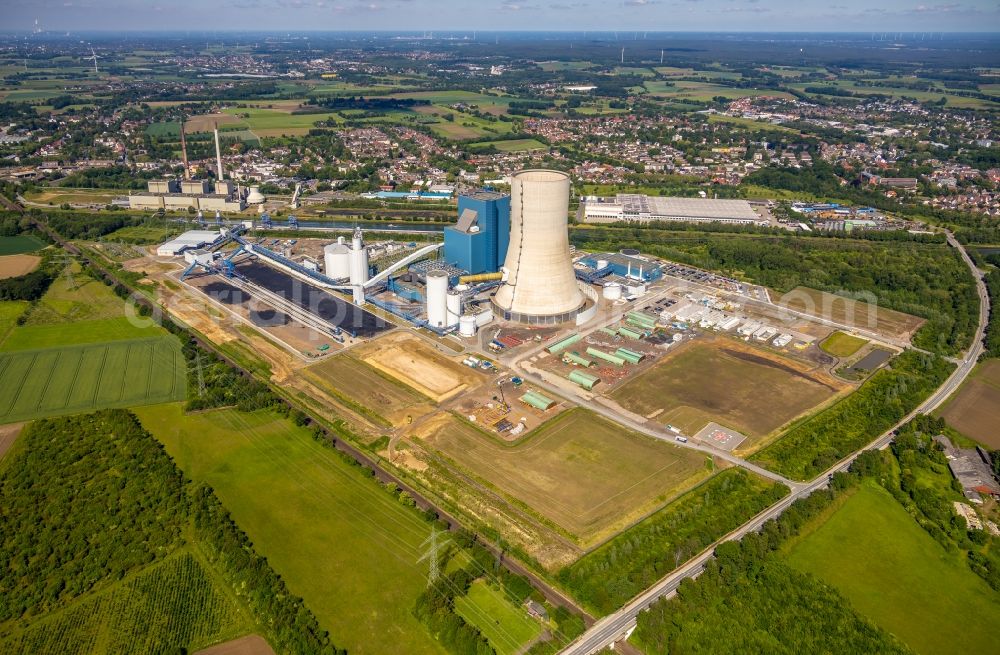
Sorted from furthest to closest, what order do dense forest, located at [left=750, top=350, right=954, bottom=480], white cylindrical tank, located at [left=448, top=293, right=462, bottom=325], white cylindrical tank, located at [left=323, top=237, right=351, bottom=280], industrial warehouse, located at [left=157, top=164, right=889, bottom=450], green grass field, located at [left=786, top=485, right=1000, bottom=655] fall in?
white cylindrical tank, located at [left=323, top=237, right=351, bottom=280], white cylindrical tank, located at [left=448, top=293, right=462, bottom=325], industrial warehouse, located at [left=157, top=164, right=889, bottom=450], dense forest, located at [left=750, top=350, right=954, bottom=480], green grass field, located at [left=786, top=485, right=1000, bottom=655]

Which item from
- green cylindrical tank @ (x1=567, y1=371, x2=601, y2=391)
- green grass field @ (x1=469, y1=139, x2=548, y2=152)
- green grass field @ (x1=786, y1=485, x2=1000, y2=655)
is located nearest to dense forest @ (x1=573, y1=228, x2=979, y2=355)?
green grass field @ (x1=786, y1=485, x2=1000, y2=655)

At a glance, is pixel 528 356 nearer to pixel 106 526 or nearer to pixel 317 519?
pixel 317 519

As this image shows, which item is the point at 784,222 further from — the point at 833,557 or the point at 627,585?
the point at 627,585

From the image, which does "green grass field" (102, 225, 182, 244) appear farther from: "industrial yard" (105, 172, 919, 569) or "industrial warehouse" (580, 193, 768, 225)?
"industrial warehouse" (580, 193, 768, 225)

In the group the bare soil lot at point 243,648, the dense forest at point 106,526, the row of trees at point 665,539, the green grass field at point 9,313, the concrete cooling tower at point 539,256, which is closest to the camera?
the bare soil lot at point 243,648

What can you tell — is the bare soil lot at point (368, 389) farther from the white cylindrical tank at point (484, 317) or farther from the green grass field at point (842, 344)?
the green grass field at point (842, 344)

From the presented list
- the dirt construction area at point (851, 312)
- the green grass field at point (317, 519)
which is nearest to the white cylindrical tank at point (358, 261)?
the green grass field at point (317, 519)
